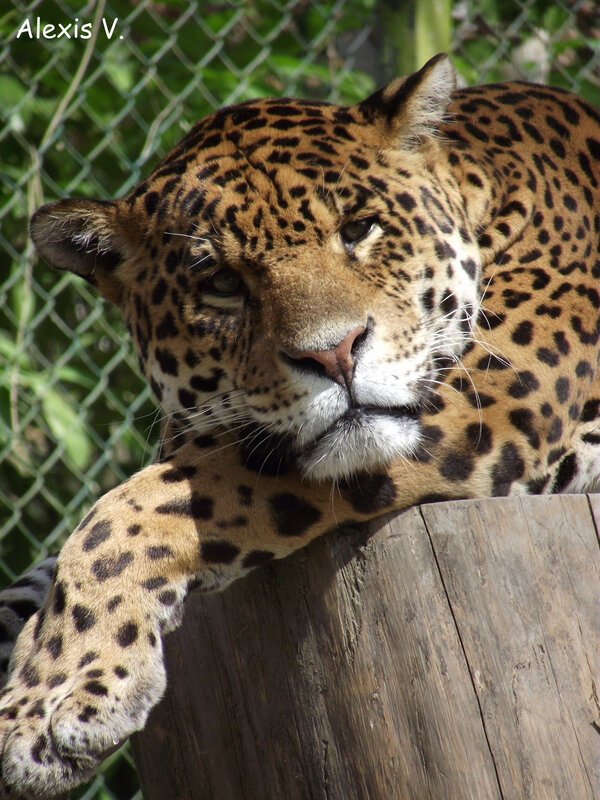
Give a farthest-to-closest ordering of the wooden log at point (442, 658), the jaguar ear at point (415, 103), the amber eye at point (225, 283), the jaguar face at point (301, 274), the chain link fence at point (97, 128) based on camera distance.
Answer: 1. the chain link fence at point (97, 128)
2. the jaguar ear at point (415, 103)
3. the amber eye at point (225, 283)
4. the jaguar face at point (301, 274)
5. the wooden log at point (442, 658)

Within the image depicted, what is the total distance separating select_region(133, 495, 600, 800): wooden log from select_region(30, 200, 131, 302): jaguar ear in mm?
1074

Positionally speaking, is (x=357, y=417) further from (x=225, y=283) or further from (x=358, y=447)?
(x=225, y=283)

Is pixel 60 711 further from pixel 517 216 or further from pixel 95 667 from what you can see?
pixel 517 216

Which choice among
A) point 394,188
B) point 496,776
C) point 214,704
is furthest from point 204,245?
point 496,776

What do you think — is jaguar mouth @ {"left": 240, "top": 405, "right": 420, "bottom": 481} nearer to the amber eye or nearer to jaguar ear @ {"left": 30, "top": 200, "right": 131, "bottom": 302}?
the amber eye

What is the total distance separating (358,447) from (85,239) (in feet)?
3.57

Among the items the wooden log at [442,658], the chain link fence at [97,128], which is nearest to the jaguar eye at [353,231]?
the wooden log at [442,658]

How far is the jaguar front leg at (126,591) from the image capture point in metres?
2.11

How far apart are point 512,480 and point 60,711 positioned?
3.69ft

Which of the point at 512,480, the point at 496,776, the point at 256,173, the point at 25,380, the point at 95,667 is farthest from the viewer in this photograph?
the point at 25,380

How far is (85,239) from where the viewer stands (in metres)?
2.82

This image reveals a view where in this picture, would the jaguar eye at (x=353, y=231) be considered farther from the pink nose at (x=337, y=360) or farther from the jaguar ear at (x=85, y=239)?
the jaguar ear at (x=85, y=239)

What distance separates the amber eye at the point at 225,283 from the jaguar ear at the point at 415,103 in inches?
24.4

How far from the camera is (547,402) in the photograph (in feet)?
7.97
